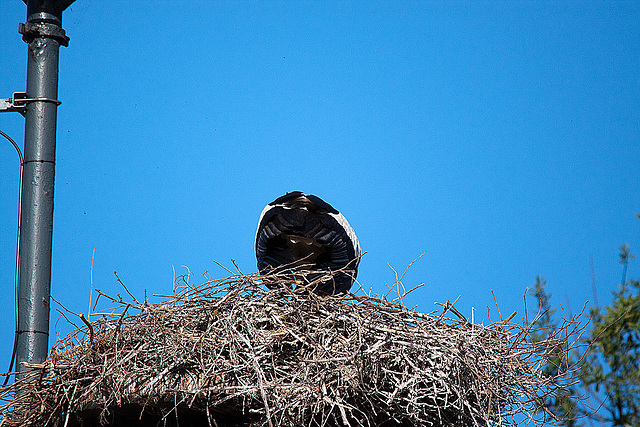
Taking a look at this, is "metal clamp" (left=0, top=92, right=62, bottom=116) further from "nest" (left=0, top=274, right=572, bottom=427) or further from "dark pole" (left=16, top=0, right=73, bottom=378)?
"nest" (left=0, top=274, right=572, bottom=427)

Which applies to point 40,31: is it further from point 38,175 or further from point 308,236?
point 308,236

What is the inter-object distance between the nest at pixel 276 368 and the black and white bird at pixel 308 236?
75 cm

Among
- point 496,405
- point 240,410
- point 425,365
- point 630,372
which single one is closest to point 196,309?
point 240,410

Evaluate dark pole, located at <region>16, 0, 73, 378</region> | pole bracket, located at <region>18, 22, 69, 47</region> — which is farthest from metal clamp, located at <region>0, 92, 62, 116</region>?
pole bracket, located at <region>18, 22, 69, 47</region>

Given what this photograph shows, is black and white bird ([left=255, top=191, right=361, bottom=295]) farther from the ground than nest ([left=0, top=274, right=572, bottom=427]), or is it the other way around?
black and white bird ([left=255, top=191, right=361, bottom=295])

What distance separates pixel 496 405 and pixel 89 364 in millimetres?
1646

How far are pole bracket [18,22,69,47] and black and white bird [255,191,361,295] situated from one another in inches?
52.6

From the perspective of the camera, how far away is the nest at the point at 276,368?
3.43 metres

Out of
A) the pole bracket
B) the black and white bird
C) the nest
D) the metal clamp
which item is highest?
the pole bracket

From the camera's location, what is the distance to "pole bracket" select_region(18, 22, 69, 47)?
4.41 metres

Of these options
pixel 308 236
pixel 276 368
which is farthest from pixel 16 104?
pixel 276 368

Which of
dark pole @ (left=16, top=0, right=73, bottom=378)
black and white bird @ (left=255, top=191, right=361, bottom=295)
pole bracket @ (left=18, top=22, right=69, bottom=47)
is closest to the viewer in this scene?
dark pole @ (left=16, top=0, right=73, bottom=378)

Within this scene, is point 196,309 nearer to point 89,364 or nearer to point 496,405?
point 89,364

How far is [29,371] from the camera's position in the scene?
12.3 ft
